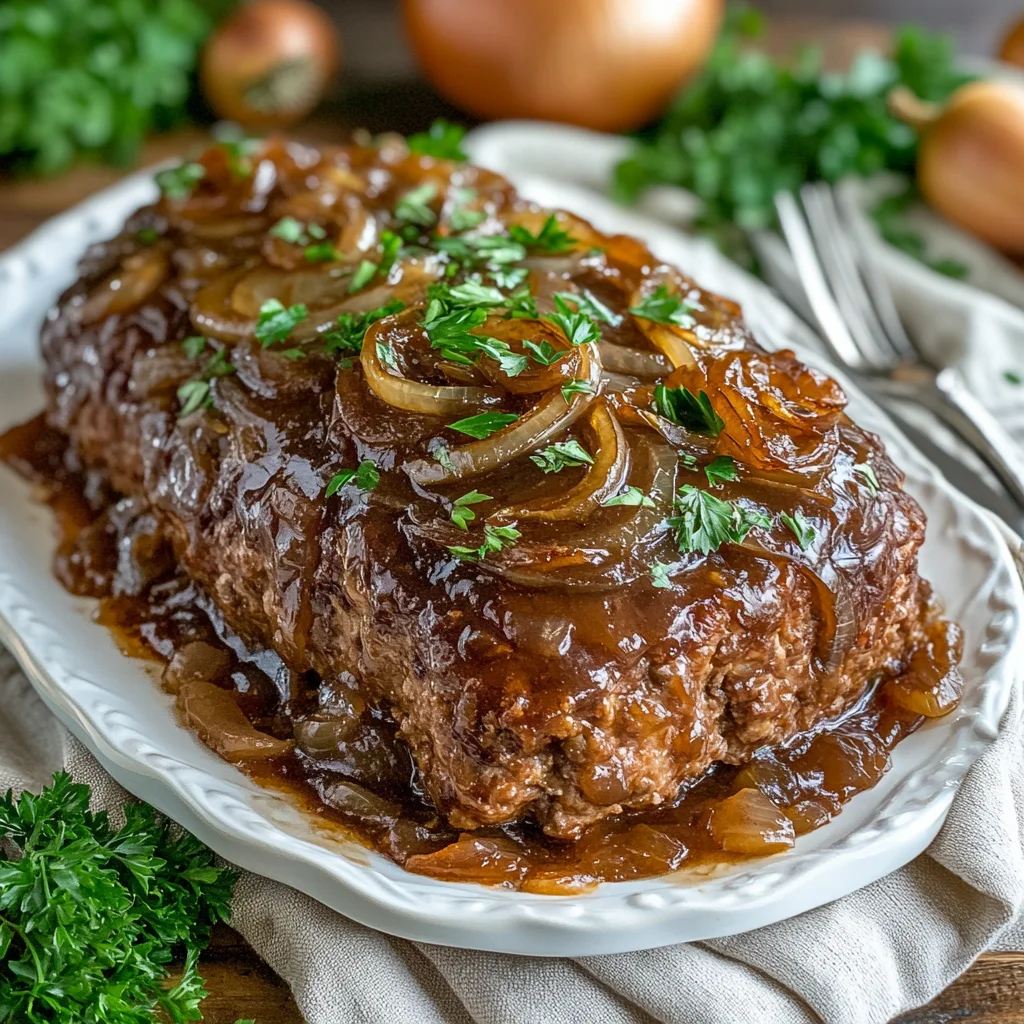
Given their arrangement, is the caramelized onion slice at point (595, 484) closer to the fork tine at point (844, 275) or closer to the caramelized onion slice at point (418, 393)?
the caramelized onion slice at point (418, 393)

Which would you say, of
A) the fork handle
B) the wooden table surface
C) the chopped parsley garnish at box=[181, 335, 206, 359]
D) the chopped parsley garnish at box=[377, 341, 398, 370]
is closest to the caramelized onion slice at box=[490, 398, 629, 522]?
the chopped parsley garnish at box=[377, 341, 398, 370]

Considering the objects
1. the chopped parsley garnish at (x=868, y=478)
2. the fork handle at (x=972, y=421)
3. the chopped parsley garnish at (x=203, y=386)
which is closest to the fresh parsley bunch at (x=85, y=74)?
the chopped parsley garnish at (x=203, y=386)

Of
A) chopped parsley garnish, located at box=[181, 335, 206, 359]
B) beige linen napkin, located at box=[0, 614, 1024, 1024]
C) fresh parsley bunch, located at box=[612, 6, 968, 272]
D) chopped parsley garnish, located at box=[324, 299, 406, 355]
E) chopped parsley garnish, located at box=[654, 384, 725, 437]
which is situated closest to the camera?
beige linen napkin, located at box=[0, 614, 1024, 1024]

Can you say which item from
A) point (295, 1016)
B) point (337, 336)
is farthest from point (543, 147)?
point (295, 1016)

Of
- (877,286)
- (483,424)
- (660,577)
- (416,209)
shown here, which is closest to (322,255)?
(416,209)

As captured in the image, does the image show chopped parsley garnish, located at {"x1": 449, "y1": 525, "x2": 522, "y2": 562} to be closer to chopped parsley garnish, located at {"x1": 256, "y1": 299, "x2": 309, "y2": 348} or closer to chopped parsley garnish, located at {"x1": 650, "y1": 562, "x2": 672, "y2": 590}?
chopped parsley garnish, located at {"x1": 650, "y1": 562, "x2": 672, "y2": 590}

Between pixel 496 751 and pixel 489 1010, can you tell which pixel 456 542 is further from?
pixel 489 1010

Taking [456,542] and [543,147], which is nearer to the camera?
[456,542]
